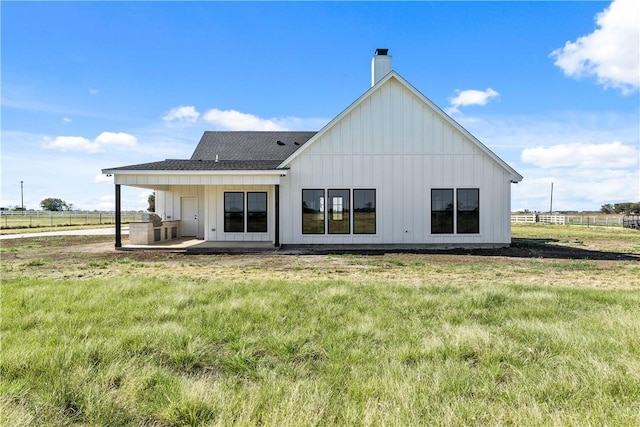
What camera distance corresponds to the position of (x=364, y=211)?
14.9 metres

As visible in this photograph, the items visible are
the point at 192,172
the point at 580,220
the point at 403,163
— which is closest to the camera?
the point at 192,172

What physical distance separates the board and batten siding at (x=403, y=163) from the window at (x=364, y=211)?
225 millimetres

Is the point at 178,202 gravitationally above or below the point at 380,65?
below

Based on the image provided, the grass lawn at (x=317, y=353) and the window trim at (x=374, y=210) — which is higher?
the window trim at (x=374, y=210)

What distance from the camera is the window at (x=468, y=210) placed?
48.7 feet

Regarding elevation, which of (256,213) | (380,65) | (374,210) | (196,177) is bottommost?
(256,213)

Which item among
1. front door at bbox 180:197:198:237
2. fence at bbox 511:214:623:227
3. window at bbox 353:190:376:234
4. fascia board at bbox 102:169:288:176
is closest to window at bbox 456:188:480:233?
window at bbox 353:190:376:234

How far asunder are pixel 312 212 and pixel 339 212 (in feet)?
3.66

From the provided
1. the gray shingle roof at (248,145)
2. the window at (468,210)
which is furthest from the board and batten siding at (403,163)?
the gray shingle roof at (248,145)

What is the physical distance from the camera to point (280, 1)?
40.1 ft

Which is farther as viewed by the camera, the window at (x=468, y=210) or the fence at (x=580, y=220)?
the fence at (x=580, y=220)

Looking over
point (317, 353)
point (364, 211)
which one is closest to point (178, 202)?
point (364, 211)

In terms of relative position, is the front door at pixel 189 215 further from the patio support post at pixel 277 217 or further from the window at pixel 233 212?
the patio support post at pixel 277 217

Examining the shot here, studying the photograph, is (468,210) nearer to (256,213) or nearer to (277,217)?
(277,217)
